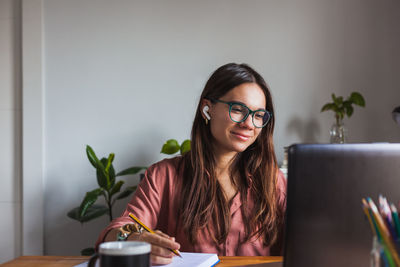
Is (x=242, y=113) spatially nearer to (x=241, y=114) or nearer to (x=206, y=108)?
(x=241, y=114)

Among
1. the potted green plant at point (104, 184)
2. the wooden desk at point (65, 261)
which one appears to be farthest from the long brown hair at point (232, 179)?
the potted green plant at point (104, 184)

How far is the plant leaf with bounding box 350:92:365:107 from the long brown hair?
121cm

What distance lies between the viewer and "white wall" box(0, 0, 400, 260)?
108 inches

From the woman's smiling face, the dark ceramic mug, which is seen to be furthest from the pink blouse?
the dark ceramic mug

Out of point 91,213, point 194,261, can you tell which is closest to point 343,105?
point 91,213

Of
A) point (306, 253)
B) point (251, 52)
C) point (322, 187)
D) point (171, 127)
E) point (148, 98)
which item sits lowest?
point (306, 253)

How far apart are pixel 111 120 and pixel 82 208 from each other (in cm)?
66

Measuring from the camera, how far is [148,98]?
2.88 m

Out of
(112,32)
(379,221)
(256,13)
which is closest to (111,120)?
(112,32)

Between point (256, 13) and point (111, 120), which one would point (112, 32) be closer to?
point (111, 120)

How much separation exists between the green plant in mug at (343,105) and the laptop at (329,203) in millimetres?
1941

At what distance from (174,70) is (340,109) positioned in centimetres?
108

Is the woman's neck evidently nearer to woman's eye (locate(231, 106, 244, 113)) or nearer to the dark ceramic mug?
woman's eye (locate(231, 106, 244, 113))

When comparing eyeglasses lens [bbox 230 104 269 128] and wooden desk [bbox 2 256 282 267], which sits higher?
eyeglasses lens [bbox 230 104 269 128]
